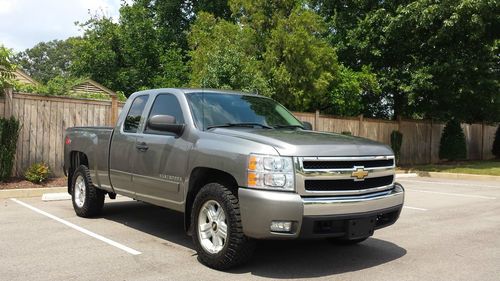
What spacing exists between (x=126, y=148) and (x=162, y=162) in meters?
1.03

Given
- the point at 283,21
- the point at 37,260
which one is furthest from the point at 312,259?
the point at 283,21

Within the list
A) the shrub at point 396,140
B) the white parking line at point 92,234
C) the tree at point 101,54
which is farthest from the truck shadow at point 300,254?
the tree at point 101,54

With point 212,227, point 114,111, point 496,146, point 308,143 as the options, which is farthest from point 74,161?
point 496,146

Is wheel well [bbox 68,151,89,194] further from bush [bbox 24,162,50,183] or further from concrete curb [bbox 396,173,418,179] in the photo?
concrete curb [bbox 396,173,418,179]

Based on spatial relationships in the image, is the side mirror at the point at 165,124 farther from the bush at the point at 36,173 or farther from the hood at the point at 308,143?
the bush at the point at 36,173

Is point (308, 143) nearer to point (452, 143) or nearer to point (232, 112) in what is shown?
point (232, 112)

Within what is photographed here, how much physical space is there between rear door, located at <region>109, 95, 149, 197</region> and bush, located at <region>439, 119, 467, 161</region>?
802 inches

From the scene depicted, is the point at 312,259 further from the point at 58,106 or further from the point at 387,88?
the point at 387,88

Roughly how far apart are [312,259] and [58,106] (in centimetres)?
868

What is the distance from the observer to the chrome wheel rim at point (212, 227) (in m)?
5.29

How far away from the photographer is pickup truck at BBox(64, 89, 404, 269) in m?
4.89

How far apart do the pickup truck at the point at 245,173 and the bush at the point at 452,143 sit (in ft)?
64.0

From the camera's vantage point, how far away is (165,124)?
5.81 meters

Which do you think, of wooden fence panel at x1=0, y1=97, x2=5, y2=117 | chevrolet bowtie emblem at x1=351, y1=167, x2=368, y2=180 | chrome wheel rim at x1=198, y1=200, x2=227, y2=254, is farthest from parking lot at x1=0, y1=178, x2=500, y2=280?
wooden fence panel at x1=0, y1=97, x2=5, y2=117
